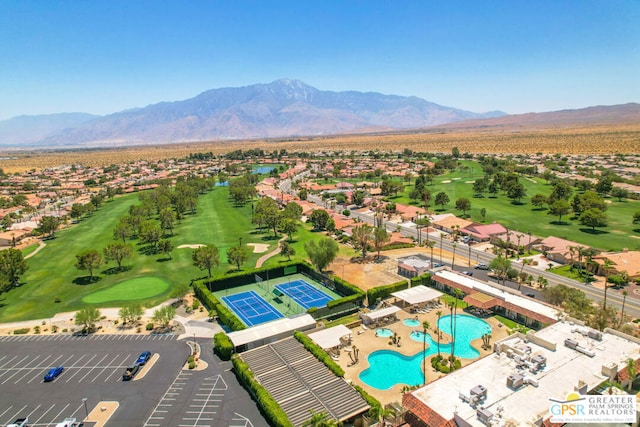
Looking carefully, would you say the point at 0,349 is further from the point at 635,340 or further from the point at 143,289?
the point at 635,340

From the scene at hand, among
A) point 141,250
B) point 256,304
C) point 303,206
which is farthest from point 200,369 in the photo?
point 303,206

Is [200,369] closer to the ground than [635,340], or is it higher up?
closer to the ground

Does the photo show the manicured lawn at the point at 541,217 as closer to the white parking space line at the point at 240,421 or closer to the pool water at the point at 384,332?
the pool water at the point at 384,332

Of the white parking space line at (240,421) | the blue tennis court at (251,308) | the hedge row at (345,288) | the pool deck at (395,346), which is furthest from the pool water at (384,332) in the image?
the white parking space line at (240,421)

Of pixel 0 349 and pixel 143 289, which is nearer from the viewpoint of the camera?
pixel 0 349

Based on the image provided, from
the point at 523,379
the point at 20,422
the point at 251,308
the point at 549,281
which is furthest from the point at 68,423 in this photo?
the point at 549,281

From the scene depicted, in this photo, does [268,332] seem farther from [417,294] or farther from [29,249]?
[29,249]

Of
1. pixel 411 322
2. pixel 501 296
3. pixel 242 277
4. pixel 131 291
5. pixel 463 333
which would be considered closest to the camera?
pixel 463 333
